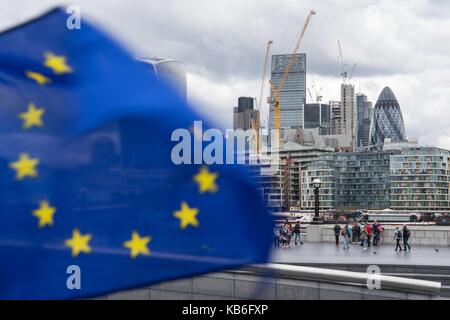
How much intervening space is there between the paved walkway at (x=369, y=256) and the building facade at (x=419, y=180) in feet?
488

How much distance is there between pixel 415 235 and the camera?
28266 millimetres

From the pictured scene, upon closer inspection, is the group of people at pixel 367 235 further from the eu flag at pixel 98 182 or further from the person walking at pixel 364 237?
the eu flag at pixel 98 182

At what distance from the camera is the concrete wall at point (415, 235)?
2745 centimetres

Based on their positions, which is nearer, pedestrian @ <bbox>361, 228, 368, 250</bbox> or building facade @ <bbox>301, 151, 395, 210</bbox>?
pedestrian @ <bbox>361, 228, 368, 250</bbox>

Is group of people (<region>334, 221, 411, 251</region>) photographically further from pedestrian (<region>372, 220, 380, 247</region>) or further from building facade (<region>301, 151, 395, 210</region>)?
building facade (<region>301, 151, 395, 210</region>)

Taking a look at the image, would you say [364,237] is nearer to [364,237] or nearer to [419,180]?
[364,237]

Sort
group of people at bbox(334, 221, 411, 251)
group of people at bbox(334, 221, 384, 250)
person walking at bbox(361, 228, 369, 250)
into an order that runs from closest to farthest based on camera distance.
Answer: group of people at bbox(334, 221, 411, 251) → person walking at bbox(361, 228, 369, 250) → group of people at bbox(334, 221, 384, 250)

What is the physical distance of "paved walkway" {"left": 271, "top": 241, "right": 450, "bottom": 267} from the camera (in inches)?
737

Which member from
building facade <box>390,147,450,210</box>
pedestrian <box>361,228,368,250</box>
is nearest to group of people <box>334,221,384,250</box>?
pedestrian <box>361,228,368,250</box>

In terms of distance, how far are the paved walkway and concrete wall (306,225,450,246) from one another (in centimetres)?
212

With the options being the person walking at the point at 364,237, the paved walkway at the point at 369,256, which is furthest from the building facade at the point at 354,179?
the paved walkway at the point at 369,256

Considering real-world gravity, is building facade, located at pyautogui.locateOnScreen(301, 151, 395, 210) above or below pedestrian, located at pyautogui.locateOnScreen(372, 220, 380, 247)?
above

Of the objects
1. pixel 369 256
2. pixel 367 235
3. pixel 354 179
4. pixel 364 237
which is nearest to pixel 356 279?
pixel 369 256
